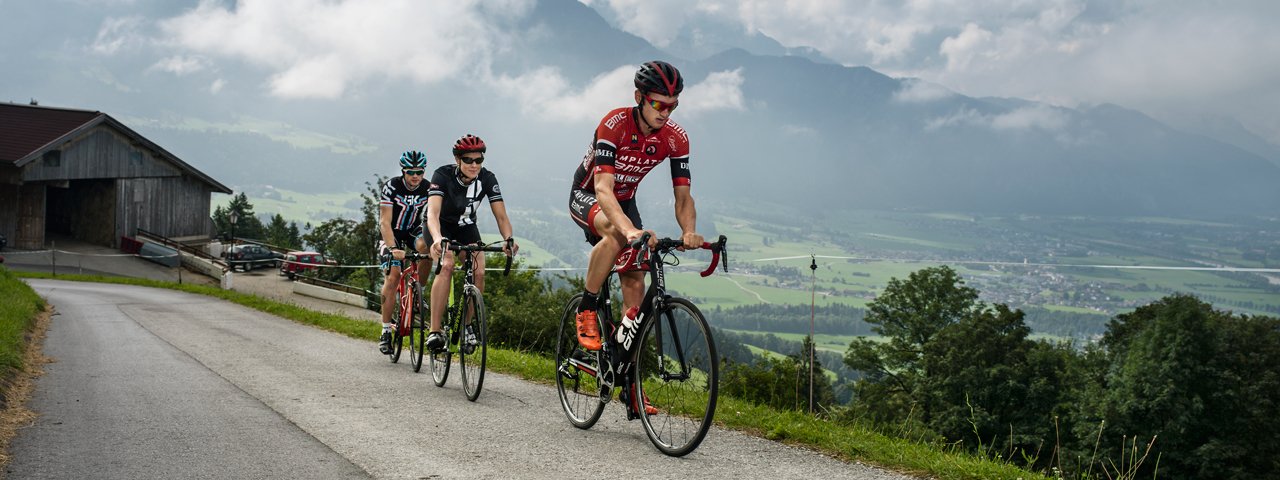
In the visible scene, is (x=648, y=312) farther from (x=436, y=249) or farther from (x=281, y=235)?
(x=281, y=235)

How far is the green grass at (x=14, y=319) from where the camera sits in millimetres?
8305

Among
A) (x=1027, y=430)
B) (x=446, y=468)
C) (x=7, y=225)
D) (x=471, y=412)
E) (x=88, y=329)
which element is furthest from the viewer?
(x=1027, y=430)

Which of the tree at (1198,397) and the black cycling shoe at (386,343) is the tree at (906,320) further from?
the black cycling shoe at (386,343)

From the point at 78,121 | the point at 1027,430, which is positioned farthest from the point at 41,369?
the point at 1027,430

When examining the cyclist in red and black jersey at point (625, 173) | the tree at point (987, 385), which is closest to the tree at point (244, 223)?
the tree at point (987, 385)

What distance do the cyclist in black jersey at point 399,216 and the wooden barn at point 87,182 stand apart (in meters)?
38.0

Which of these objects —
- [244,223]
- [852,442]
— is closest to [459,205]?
[852,442]

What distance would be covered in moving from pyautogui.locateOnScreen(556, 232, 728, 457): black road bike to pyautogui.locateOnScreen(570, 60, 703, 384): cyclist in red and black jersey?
0.39 ft

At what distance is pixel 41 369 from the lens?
8.89 m

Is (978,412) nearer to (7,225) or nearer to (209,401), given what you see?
(7,225)

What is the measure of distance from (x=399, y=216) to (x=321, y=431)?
4129 millimetres

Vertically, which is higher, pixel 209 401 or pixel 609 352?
pixel 609 352

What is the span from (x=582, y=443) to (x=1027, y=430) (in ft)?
196

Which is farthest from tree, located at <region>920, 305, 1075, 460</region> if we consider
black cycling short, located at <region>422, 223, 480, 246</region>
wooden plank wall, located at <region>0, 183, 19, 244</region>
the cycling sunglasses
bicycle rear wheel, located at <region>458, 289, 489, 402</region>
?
the cycling sunglasses
